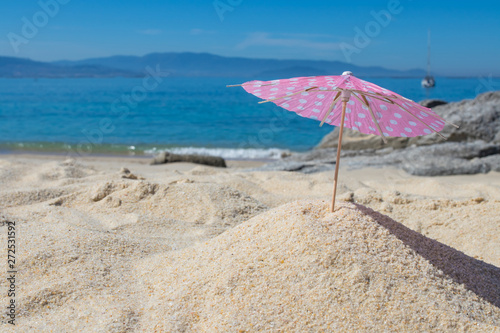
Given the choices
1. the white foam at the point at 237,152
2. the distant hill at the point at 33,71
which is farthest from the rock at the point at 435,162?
the distant hill at the point at 33,71

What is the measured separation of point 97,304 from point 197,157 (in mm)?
7077

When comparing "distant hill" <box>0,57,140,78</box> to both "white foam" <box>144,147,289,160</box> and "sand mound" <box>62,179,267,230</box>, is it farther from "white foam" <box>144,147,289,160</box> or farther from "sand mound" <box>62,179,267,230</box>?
"sand mound" <box>62,179,267,230</box>

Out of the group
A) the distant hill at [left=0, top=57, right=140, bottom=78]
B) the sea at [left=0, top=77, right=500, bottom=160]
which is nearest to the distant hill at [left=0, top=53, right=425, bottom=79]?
the distant hill at [left=0, top=57, right=140, bottom=78]

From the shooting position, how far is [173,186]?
4766mm

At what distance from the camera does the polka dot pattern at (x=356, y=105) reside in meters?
2.71

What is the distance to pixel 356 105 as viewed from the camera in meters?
3.41

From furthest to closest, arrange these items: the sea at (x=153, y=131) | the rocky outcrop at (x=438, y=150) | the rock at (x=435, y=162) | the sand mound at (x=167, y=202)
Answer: the sea at (x=153, y=131), the rocky outcrop at (x=438, y=150), the rock at (x=435, y=162), the sand mound at (x=167, y=202)

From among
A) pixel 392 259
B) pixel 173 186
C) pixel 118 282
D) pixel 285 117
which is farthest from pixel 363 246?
pixel 285 117

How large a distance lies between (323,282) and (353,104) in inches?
63.3

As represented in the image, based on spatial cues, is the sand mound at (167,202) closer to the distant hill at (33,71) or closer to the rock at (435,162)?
the rock at (435,162)

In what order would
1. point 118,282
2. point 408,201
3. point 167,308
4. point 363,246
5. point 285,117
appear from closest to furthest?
point 167,308 → point 363,246 → point 118,282 → point 408,201 → point 285,117

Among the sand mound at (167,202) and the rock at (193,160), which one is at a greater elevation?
the sand mound at (167,202)

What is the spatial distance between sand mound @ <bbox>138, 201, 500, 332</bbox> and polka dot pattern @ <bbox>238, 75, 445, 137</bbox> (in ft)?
2.35

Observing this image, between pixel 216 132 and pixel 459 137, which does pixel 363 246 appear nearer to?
pixel 459 137
